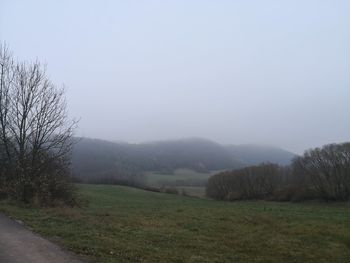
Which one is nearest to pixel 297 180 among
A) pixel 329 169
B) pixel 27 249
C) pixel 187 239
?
pixel 329 169

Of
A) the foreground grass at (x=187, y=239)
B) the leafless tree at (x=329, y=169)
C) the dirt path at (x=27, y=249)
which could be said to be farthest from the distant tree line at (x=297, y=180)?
the dirt path at (x=27, y=249)

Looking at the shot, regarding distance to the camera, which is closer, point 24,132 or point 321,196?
point 24,132

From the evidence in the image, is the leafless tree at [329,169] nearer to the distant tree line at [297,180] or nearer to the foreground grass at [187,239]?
the distant tree line at [297,180]

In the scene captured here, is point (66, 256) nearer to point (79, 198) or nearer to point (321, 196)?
point (79, 198)

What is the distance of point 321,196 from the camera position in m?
69.6

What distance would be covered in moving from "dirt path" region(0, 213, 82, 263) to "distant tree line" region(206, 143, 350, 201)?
61.0 metres

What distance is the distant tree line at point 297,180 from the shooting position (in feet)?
224

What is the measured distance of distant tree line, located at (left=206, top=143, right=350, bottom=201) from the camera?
68.4m

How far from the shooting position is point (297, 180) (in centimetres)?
7519

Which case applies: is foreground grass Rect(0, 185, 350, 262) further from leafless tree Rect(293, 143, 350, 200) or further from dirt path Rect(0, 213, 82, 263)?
leafless tree Rect(293, 143, 350, 200)

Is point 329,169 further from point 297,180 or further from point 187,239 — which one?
point 187,239

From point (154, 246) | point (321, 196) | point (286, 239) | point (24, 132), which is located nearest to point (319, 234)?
point (286, 239)

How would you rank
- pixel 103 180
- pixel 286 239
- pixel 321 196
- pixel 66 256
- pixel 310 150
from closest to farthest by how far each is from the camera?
pixel 66 256 → pixel 286 239 → pixel 321 196 → pixel 310 150 → pixel 103 180

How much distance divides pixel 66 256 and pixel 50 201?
1321 cm
